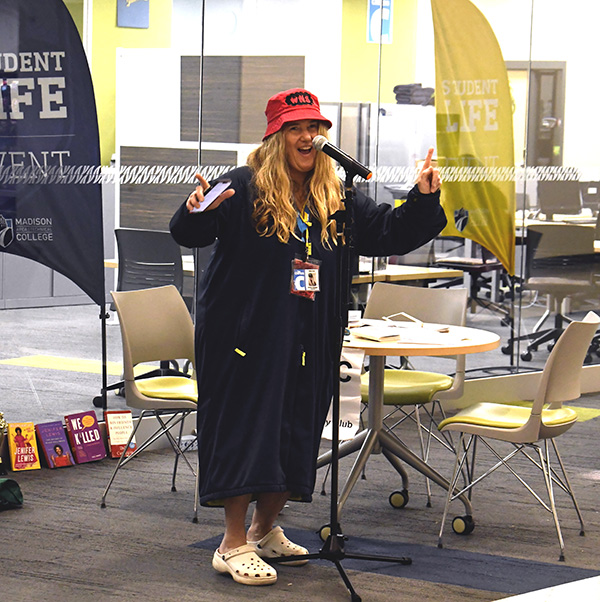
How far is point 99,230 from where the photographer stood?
528 centimetres

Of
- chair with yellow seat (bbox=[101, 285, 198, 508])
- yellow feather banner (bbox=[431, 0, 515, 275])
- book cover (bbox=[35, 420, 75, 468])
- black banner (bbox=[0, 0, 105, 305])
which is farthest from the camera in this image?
yellow feather banner (bbox=[431, 0, 515, 275])

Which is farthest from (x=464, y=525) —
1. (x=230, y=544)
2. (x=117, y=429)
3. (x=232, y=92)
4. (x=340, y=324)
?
(x=232, y=92)

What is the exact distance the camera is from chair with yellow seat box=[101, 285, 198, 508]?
176 inches

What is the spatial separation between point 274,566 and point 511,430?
1.01m

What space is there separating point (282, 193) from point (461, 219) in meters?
3.26

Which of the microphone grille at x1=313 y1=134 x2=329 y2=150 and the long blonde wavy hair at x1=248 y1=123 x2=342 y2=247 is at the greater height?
→ the microphone grille at x1=313 y1=134 x2=329 y2=150

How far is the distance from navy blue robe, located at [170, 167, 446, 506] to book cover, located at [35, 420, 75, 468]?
5.16 feet

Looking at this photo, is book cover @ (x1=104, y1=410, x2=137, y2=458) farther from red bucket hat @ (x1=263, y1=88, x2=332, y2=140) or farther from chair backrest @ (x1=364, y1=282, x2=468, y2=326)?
red bucket hat @ (x1=263, y1=88, x2=332, y2=140)

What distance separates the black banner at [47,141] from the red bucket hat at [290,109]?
1755mm

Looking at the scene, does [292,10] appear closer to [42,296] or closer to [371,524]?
[42,296]

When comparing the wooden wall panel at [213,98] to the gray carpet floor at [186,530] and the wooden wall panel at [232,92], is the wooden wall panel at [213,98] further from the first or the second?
the gray carpet floor at [186,530]

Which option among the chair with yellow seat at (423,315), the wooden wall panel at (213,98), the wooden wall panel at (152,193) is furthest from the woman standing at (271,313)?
the wooden wall panel at (213,98)

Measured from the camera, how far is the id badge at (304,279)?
3.57 metres

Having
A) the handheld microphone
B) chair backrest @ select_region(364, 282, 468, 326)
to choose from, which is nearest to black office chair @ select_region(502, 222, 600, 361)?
chair backrest @ select_region(364, 282, 468, 326)
